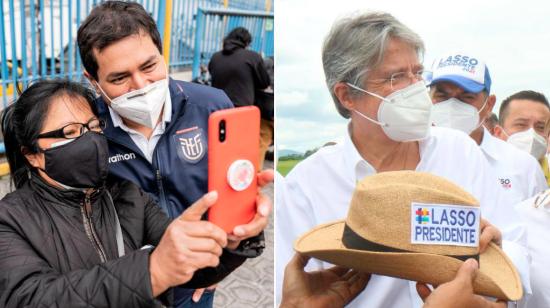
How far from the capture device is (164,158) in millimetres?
1598

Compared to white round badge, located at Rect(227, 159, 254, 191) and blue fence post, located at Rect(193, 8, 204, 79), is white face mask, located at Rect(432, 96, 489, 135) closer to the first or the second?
white round badge, located at Rect(227, 159, 254, 191)

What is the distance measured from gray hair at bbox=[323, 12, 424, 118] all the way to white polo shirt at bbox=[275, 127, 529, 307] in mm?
175

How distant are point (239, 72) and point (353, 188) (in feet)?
10.9

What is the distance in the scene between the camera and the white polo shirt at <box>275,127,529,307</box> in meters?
1.35

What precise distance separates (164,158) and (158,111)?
0.15m

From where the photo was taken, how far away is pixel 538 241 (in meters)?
1.42

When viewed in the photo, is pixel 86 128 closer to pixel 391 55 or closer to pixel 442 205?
pixel 391 55

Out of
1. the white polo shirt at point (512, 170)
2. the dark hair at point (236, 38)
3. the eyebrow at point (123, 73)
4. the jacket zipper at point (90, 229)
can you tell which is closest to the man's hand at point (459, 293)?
the white polo shirt at point (512, 170)

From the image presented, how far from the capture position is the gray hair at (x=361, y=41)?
1283 millimetres

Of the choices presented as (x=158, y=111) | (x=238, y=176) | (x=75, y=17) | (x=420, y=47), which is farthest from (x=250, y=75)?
(x=238, y=176)

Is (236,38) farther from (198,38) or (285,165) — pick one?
(285,165)

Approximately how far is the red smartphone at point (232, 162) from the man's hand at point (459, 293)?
17.1 inches

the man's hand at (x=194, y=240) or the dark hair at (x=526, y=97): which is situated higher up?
the dark hair at (x=526, y=97)

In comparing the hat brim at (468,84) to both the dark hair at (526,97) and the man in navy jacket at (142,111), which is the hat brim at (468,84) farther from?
the man in navy jacket at (142,111)
